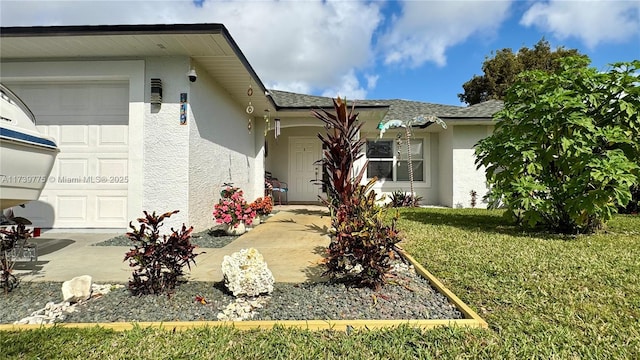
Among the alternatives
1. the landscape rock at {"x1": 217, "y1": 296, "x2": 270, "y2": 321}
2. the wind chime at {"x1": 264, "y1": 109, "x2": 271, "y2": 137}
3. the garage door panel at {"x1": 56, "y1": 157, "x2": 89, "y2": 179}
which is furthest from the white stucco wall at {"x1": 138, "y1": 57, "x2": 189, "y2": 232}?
the wind chime at {"x1": 264, "y1": 109, "x2": 271, "y2": 137}

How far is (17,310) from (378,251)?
3051 mm

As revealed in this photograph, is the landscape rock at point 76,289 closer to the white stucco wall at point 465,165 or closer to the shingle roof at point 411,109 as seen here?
the white stucco wall at point 465,165

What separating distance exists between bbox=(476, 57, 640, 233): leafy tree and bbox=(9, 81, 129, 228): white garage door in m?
6.65

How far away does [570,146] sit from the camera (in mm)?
5000

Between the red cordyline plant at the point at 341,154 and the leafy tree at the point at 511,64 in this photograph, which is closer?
the red cordyline plant at the point at 341,154

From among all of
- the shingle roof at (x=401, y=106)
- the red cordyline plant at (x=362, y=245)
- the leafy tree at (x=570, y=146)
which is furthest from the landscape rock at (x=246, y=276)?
the shingle roof at (x=401, y=106)

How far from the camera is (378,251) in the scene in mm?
2854

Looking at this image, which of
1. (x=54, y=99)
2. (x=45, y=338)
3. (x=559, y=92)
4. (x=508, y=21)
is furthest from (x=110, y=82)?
(x=508, y=21)

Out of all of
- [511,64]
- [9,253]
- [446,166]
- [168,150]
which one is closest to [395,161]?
[446,166]

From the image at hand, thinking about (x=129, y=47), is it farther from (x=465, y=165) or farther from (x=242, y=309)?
Result: (x=465, y=165)

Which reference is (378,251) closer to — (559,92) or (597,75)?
(559,92)

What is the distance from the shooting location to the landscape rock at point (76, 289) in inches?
105

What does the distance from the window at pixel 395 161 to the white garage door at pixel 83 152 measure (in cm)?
785

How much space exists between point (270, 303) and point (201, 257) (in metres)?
1.99
